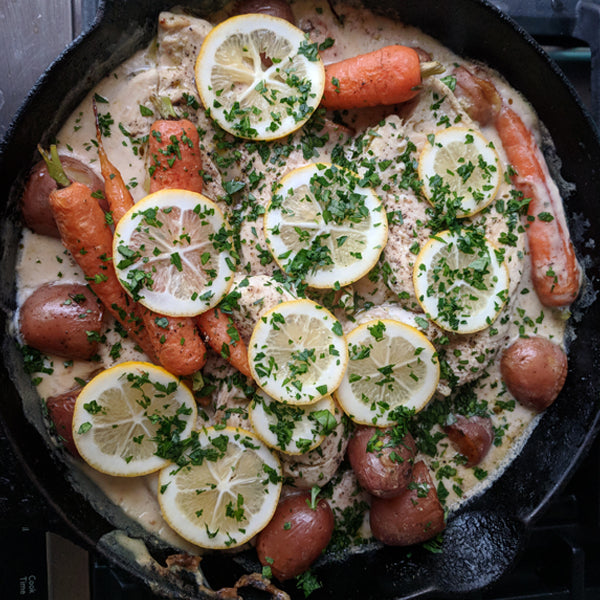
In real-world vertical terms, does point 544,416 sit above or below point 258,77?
below

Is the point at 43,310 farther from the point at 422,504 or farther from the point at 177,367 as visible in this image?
the point at 422,504

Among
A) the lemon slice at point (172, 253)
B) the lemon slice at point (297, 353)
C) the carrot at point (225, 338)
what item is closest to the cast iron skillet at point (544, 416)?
the lemon slice at point (172, 253)

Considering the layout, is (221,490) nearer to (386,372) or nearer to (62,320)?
(386,372)

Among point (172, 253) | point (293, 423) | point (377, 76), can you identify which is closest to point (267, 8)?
point (377, 76)

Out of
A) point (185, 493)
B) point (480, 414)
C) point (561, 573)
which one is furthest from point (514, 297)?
point (185, 493)

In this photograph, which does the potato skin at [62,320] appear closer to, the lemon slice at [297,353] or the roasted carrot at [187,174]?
the roasted carrot at [187,174]
